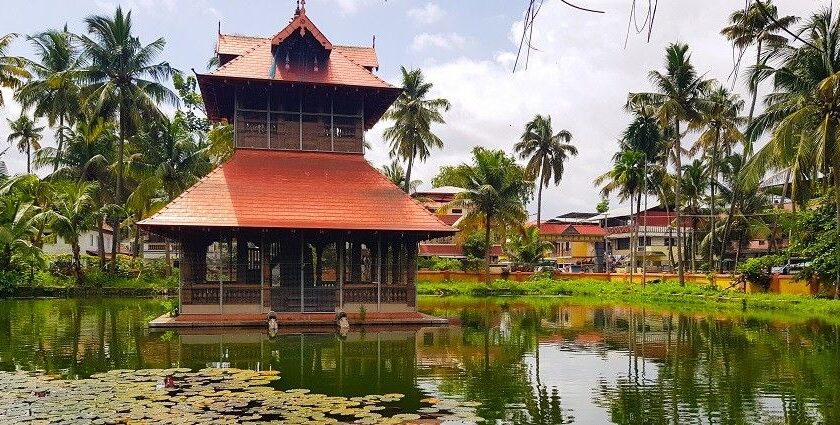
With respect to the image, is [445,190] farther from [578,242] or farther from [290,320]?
[290,320]

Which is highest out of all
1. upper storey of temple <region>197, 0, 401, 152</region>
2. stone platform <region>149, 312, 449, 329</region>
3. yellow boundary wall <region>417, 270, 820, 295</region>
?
upper storey of temple <region>197, 0, 401, 152</region>

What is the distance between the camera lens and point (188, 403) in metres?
8.82

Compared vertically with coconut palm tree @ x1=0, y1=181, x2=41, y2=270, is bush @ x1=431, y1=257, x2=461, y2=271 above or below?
below

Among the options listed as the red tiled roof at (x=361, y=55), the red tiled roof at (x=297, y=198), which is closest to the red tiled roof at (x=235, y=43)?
the red tiled roof at (x=361, y=55)

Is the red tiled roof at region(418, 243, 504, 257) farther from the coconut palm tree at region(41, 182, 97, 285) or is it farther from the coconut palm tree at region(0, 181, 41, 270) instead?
the coconut palm tree at region(0, 181, 41, 270)

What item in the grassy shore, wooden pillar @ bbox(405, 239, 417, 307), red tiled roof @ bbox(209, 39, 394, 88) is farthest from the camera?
the grassy shore

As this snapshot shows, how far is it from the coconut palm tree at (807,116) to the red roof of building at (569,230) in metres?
33.9

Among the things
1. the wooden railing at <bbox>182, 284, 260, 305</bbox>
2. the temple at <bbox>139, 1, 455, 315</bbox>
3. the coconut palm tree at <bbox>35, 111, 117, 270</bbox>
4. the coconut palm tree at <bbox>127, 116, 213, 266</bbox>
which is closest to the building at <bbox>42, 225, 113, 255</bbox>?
the coconut palm tree at <bbox>35, 111, 117, 270</bbox>

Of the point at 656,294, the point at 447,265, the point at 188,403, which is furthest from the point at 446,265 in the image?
the point at 188,403

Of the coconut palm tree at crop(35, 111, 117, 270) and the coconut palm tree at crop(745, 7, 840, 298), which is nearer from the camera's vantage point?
the coconut palm tree at crop(745, 7, 840, 298)

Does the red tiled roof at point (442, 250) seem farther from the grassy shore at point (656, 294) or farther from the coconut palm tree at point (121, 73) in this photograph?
the coconut palm tree at point (121, 73)

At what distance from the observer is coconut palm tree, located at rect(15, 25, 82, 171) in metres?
34.5

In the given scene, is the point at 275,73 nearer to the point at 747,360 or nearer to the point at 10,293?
the point at 747,360

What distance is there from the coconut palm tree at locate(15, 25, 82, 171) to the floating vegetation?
89.2ft
